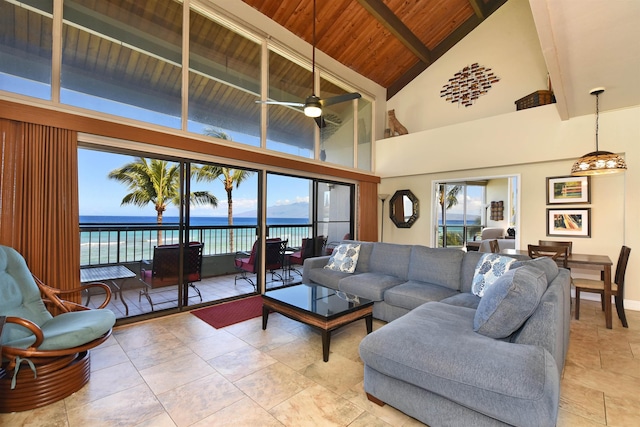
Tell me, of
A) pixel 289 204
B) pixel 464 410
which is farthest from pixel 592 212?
pixel 289 204

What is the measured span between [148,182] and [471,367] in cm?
527

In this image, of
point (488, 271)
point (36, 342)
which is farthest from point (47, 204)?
point (488, 271)

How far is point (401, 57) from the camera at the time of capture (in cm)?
651

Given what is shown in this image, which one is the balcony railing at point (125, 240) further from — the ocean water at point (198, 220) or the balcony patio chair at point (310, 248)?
the balcony patio chair at point (310, 248)

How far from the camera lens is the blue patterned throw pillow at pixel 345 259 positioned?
4.22m

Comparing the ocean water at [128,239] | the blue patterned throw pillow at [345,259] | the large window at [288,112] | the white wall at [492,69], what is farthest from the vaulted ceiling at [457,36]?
the ocean water at [128,239]

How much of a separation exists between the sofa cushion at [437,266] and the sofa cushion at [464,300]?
0.95 ft

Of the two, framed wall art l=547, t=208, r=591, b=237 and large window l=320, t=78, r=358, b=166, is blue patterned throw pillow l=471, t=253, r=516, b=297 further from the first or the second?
large window l=320, t=78, r=358, b=166

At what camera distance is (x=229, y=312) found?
3803 millimetres

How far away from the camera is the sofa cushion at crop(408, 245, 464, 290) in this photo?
3.41m

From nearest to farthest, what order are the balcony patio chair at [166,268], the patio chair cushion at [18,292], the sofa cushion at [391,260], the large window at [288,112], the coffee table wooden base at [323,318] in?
the patio chair cushion at [18,292], the coffee table wooden base at [323,318], the balcony patio chair at [166,268], the sofa cushion at [391,260], the large window at [288,112]

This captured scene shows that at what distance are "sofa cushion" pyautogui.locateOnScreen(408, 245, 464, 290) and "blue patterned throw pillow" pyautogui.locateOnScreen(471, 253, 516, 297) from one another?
0.30m

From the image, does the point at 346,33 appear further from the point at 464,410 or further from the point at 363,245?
the point at 464,410

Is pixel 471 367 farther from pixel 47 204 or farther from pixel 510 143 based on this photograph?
pixel 510 143
